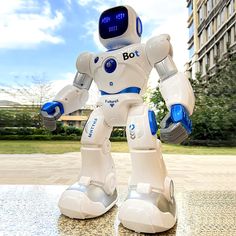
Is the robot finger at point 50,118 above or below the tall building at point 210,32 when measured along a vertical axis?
below

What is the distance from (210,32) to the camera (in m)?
8.16

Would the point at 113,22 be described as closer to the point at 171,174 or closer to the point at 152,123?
the point at 152,123

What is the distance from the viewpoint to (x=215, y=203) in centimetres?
140

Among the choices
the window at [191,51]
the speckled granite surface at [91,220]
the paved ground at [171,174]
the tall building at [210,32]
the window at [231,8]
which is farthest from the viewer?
the window at [191,51]

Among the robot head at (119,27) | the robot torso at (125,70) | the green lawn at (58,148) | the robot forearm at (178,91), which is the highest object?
the robot head at (119,27)

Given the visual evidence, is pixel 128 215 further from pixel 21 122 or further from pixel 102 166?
pixel 21 122

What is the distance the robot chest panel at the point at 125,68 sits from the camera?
110 centimetres

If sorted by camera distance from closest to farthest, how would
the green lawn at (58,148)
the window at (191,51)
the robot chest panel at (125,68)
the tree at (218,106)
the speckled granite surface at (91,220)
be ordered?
the speckled granite surface at (91,220)
the robot chest panel at (125,68)
the green lawn at (58,148)
the tree at (218,106)
the window at (191,51)

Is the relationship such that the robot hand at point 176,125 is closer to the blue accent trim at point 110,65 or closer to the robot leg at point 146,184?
the robot leg at point 146,184

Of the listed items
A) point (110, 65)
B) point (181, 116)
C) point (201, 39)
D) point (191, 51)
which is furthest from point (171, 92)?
point (191, 51)

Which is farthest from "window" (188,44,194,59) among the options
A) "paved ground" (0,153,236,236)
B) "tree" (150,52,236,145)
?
"paved ground" (0,153,236,236)

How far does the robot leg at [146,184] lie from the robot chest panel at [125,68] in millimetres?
102

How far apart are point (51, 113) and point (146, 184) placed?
48 centimetres

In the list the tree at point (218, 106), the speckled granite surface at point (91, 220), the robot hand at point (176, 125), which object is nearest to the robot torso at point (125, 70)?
the robot hand at point (176, 125)
